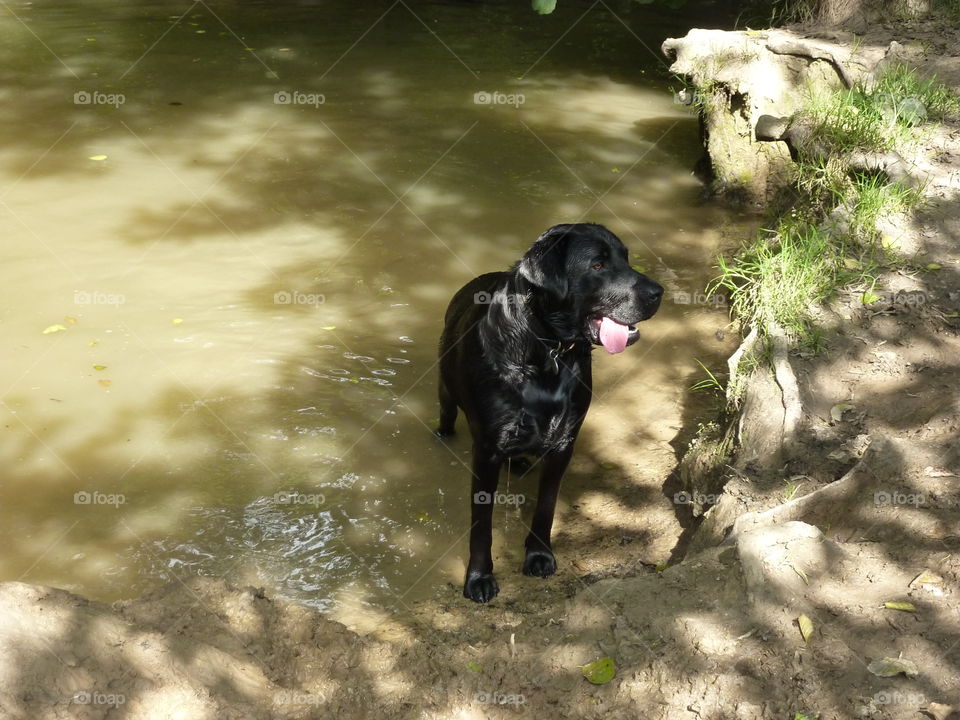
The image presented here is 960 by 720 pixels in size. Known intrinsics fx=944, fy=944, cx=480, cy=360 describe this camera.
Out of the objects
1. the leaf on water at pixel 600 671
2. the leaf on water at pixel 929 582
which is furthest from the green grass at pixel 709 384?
the leaf on water at pixel 600 671

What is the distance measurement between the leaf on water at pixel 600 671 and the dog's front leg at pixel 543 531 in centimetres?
102

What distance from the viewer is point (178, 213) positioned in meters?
7.16

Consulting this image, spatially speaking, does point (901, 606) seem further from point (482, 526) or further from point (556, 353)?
point (482, 526)

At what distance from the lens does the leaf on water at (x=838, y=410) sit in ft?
14.1

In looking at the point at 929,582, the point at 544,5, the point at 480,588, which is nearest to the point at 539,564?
the point at 480,588

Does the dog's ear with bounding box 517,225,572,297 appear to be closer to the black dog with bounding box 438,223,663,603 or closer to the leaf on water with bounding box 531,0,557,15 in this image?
the black dog with bounding box 438,223,663,603

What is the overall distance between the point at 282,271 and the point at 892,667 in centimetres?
476

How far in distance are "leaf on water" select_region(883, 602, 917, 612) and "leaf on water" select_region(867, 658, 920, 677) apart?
0.21 m

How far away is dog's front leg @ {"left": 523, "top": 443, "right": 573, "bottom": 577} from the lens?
4.12 m

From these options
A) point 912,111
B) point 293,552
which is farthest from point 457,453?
point 912,111

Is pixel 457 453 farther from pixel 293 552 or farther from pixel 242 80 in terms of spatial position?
pixel 242 80

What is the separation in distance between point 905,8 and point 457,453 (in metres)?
5.67

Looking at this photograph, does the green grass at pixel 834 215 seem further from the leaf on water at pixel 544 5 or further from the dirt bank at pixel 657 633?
the leaf on water at pixel 544 5

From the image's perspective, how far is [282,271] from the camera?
6.52 meters
